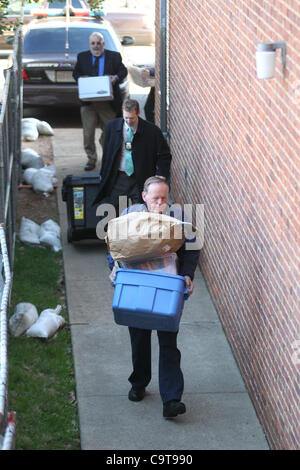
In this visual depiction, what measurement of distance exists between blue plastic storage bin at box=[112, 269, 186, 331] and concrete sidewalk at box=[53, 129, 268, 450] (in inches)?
35.7

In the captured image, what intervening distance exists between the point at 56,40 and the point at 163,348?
10.3 m

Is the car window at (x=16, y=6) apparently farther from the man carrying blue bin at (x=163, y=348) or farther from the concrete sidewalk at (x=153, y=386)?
the man carrying blue bin at (x=163, y=348)

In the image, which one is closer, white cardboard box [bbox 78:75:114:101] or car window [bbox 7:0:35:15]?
white cardboard box [bbox 78:75:114:101]

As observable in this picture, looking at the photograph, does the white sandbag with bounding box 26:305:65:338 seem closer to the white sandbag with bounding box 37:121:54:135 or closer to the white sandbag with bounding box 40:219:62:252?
the white sandbag with bounding box 40:219:62:252

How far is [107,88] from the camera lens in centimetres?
1148

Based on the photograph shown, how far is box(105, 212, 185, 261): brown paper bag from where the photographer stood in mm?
5469

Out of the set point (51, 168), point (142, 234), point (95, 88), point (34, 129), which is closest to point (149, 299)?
point (142, 234)

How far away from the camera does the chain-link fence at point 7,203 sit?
4.18m

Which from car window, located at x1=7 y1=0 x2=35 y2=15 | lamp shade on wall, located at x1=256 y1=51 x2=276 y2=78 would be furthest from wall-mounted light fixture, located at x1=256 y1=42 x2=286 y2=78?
car window, located at x1=7 y1=0 x2=35 y2=15

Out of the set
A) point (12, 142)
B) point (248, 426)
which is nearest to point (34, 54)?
point (12, 142)
